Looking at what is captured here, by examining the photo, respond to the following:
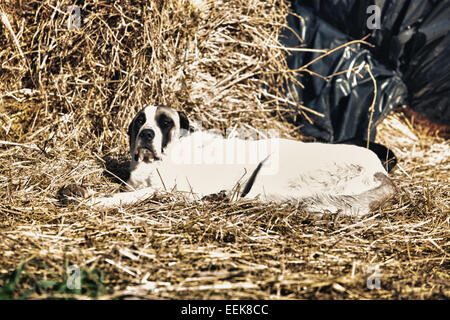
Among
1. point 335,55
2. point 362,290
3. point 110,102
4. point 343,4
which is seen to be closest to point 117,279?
point 362,290

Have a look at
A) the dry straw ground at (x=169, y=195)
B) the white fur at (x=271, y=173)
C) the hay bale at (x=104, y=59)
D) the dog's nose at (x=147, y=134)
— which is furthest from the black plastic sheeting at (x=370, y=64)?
the dog's nose at (x=147, y=134)

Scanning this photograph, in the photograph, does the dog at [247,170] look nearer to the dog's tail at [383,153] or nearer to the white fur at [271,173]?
the white fur at [271,173]

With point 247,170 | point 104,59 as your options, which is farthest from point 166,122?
point 104,59

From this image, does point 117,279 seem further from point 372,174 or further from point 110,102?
point 110,102

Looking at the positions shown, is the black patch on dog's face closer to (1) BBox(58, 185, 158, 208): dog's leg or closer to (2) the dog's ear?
(2) the dog's ear

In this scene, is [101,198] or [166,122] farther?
[166,122]

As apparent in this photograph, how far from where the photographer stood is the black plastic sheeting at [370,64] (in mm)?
4039

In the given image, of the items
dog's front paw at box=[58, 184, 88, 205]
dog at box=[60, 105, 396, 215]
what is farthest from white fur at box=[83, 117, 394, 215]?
dog's front paw at box=[58, 184, 88, 205]

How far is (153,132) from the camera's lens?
8.48ft

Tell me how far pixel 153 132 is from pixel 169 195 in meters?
0.42

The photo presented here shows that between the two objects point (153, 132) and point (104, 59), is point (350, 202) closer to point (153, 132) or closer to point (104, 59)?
point (153, 132)

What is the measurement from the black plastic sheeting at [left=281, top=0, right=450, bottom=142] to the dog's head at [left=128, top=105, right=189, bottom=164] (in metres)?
1.86

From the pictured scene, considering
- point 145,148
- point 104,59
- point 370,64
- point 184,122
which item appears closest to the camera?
point 145,148

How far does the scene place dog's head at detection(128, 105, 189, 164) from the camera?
2.61 m
